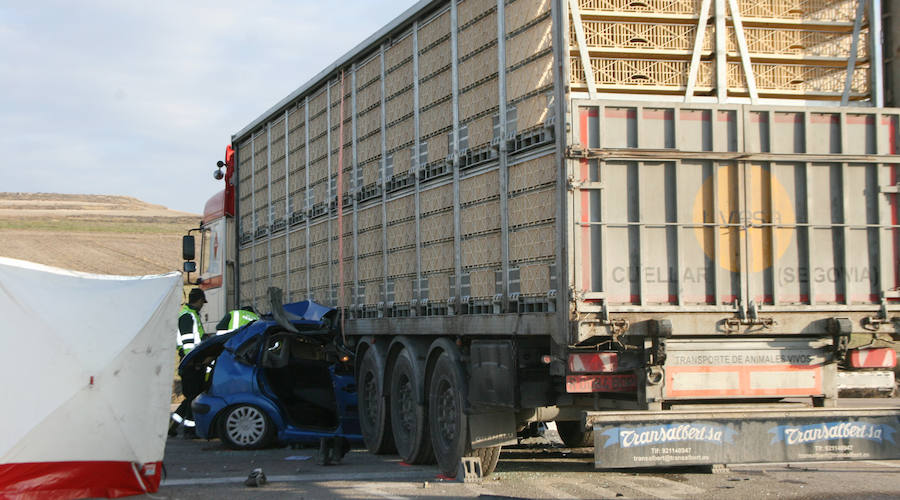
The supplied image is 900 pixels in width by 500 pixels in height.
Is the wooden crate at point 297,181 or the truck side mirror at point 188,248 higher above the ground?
the wooden crate at point 297,181

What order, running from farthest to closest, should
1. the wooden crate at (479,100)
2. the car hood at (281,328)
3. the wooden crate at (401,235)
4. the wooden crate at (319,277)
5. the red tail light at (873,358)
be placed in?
1. the wooden crate at (319,277)
2. the car hood at (281,328)
3. the wooden crate at (401,235)
4. the wooden crate at (479,100)
5. the red tail light at (873,358)

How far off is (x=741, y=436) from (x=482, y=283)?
8.59 feet

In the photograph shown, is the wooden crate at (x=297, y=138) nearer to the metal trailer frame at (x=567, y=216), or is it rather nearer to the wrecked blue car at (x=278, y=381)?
the wrecked blue car at (x=278, y=381)

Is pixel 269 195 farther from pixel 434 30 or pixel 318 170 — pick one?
pixel 434 30

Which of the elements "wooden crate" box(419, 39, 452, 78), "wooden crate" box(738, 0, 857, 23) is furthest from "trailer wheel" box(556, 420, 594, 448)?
"wooden crate" box(738, 0, 857, 23)

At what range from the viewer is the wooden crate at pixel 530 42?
8.56m

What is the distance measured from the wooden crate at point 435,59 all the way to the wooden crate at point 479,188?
51.2 inches

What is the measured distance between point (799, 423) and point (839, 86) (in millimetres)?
2874

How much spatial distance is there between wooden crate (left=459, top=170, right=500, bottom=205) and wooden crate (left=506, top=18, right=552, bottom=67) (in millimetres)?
966

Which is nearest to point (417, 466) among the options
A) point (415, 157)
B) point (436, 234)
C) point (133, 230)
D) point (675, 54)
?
point (436, 234)

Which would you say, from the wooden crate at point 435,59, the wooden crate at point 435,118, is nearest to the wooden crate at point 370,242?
the wooden crate at point 435,118

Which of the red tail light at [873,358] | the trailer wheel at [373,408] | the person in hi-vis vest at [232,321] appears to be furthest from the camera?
the person in hi-vis vest at [232,321]

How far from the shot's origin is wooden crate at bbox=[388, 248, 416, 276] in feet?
37.5

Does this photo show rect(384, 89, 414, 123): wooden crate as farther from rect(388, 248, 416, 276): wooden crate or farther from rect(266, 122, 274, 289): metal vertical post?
rect(266, 122, 274, 289): metal vertical post
